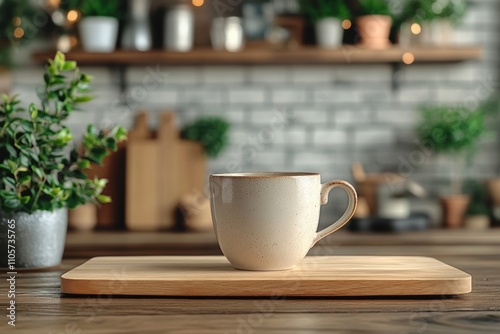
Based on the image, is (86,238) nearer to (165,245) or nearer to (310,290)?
(165,245)

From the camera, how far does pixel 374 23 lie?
2525mm

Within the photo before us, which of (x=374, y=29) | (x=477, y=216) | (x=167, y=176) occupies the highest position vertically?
(x=374, y=29)

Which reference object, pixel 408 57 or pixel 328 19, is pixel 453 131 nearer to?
pixel 408 57

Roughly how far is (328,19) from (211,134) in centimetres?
62

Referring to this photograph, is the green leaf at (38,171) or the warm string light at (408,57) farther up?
the warm string light at (408,57)

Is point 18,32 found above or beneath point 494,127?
above

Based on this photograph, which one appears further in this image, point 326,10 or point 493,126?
point 493,126

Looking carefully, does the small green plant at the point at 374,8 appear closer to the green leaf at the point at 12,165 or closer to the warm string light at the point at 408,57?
the warm string light at the point at 408,57

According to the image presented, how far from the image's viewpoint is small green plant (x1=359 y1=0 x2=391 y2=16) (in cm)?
255

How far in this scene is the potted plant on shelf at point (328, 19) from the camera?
253 cm

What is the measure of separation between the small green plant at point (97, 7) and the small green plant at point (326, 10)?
73 centimetres

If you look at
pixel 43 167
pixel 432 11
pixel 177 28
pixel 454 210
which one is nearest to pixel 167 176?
pixel 177 28

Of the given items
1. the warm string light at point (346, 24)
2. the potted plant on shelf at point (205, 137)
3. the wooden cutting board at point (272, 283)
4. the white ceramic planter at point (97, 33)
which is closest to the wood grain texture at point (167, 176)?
the potted plant on shelf at point (205, 137)

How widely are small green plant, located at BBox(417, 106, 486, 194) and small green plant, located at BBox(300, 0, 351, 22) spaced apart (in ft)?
1.60
